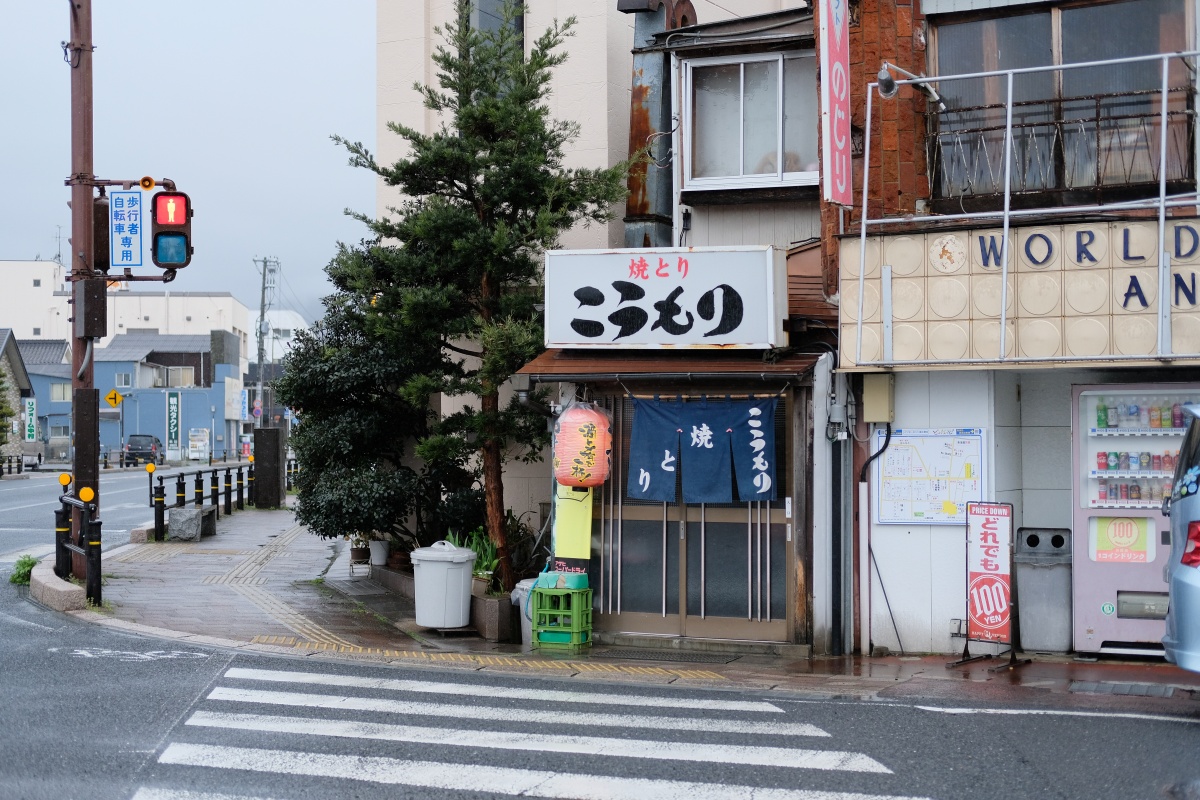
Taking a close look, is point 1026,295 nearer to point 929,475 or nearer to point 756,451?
point 929,475

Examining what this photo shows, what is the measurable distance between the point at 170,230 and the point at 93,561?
404cm

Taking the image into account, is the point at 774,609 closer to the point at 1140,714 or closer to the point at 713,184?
the point at 1140,714

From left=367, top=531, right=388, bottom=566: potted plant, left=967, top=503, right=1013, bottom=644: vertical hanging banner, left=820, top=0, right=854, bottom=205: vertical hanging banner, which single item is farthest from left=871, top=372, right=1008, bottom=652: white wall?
A: left=367, top=531, right=388, bottom=566: potted plant

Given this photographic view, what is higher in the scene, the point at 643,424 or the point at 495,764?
the point at 643,424

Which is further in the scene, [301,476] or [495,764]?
[301,476]

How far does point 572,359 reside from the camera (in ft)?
40.6

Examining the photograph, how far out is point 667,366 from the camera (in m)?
11.8

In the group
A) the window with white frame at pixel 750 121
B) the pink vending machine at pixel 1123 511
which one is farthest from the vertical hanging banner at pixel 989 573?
the window with white frame at pixel 750 121

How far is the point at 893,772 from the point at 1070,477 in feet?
18.7

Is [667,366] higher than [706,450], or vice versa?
[667,366]

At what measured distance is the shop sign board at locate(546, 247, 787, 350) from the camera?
11.5 m

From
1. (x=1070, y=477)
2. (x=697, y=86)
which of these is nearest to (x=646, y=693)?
(x=1070, y=477)

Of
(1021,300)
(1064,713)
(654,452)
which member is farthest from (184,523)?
(1064,713)

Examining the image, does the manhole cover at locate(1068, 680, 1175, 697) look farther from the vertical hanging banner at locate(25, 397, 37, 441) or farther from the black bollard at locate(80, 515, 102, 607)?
the vertical hanging banner at locate(25, 397, 37, 441)
